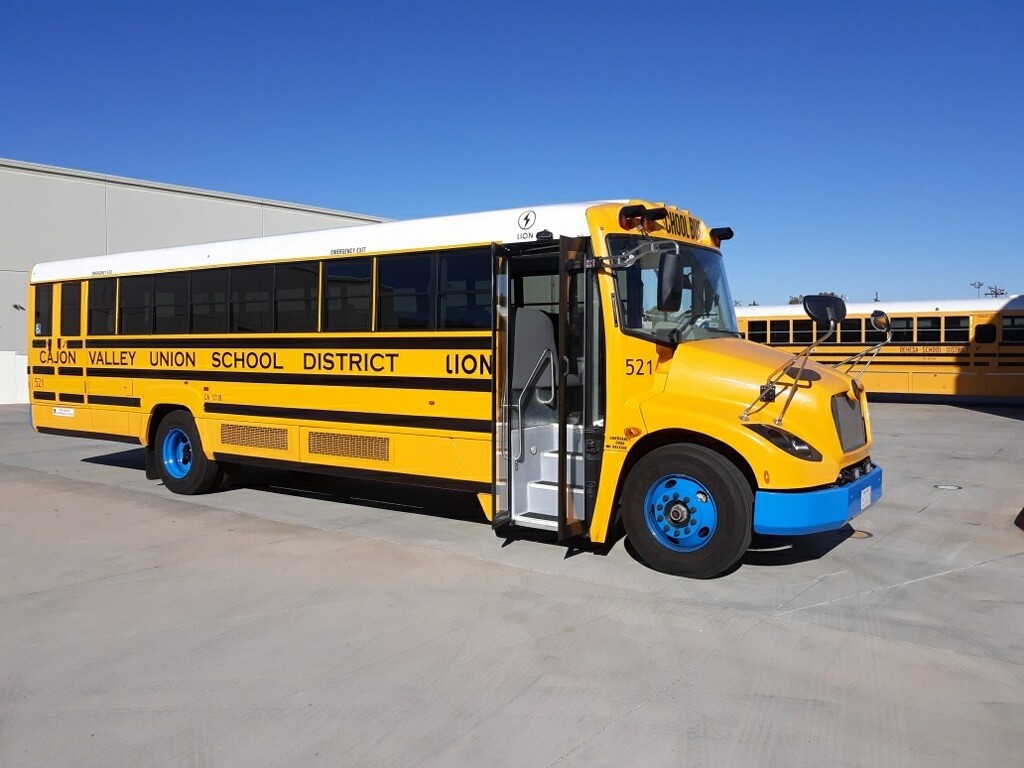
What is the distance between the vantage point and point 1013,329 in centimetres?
1998

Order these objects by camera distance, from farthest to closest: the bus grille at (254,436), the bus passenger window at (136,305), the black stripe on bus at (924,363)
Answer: the black stripe on bus at (924,363), the bus passenger window at (136,305), the bus grille at (254,436)

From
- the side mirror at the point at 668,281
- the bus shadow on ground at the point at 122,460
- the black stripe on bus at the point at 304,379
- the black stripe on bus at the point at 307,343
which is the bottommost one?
the bus shadow on ground at the point at 122,460

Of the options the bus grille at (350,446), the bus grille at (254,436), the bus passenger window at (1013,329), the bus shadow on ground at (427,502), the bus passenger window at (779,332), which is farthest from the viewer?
the bus passenger window at (779,332)

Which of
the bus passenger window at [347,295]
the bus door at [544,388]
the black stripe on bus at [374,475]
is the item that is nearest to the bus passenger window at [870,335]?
the bus door at [544,388]

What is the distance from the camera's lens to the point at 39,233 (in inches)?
977

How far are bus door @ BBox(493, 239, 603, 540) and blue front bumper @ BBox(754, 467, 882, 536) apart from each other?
4.09 ft

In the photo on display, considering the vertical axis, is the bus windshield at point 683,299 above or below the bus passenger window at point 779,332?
below

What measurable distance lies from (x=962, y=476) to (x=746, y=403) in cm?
632

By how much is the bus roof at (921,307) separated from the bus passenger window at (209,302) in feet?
47.2

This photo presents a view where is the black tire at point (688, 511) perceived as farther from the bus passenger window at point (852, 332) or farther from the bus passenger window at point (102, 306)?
the bus passenger window at point (852, 332)

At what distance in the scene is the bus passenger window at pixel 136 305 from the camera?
9523mm

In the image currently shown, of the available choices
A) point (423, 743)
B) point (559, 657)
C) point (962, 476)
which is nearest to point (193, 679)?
point (423, 743)

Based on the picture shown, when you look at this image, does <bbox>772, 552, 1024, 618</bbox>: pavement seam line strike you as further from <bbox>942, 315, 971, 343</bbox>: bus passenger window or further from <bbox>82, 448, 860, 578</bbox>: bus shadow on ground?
<bbox>942, 315, 971, 343</bbox>: bus passenger window

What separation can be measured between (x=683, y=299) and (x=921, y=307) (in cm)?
1700
